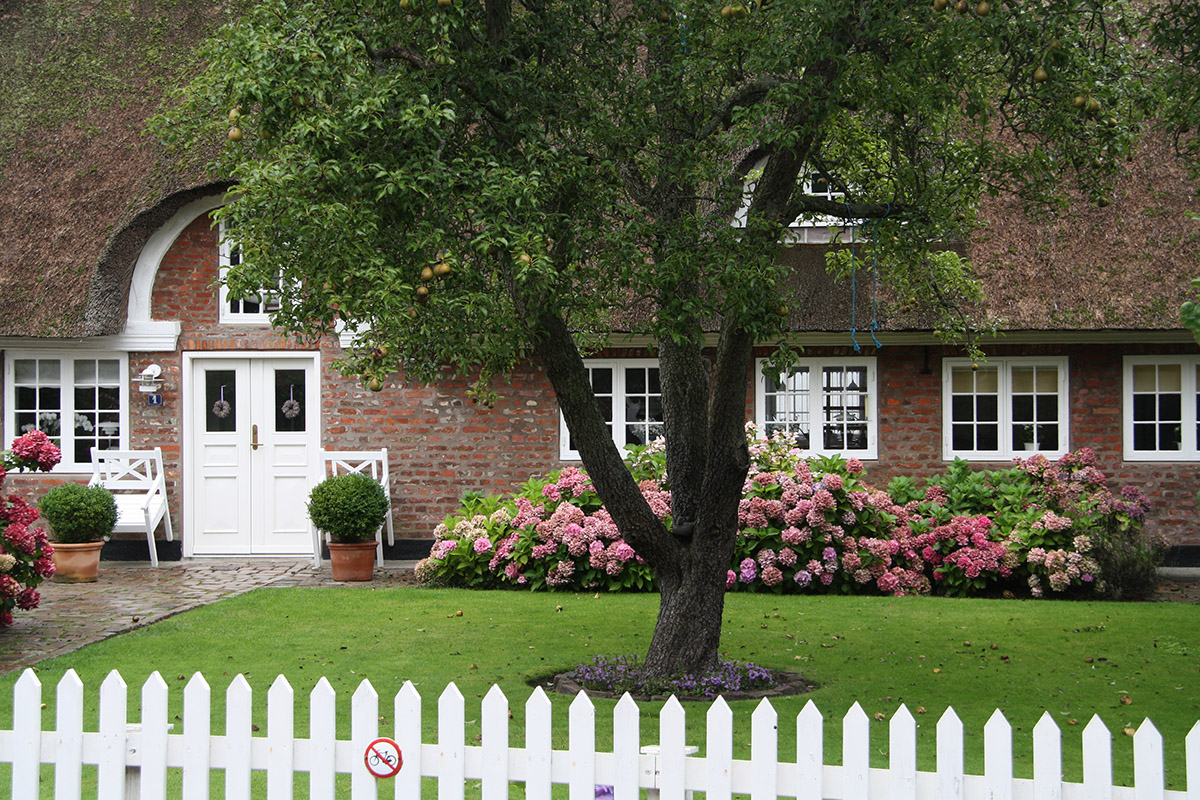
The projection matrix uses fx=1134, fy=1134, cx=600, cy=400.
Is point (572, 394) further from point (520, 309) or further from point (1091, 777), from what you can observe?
point (1091, 777)

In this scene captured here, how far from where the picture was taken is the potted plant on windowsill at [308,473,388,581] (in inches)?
424

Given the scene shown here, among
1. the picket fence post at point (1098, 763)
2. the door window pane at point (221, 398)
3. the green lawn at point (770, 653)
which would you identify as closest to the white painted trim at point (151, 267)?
the door window pane at point (221, 398)

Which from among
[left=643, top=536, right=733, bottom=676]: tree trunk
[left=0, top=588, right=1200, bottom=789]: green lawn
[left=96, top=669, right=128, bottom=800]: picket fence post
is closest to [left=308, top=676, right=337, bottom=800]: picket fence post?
[left=96, top=669, right=128, bottom=800]: picket fence post

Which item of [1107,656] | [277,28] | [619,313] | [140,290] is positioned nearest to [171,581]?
[140,290]

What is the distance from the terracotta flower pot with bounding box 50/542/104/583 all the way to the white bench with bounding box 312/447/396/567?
2.12m

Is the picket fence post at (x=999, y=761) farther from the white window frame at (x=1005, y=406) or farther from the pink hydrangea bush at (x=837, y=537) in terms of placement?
the white window frame at (x=1005, y=406)

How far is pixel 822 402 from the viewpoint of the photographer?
1213cm

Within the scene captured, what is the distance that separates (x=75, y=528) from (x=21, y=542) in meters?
3.35

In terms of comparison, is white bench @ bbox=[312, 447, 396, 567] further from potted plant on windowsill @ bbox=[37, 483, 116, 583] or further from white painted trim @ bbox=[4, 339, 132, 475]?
white painted trim @ bbox=[4, 339, 132, 475]

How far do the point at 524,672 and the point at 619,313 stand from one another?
516cm

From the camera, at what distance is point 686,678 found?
6.04 meters

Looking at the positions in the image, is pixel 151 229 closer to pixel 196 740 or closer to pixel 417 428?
pixel 417 428

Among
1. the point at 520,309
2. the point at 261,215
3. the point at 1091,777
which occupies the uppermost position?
the point at 261,215

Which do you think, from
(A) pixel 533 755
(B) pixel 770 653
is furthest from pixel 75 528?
(A) pixel 533 755
